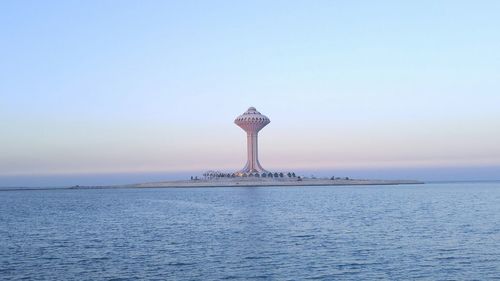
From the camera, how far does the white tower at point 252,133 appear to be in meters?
173

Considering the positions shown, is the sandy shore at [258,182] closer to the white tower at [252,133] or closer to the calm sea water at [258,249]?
the white tower at [252,133]

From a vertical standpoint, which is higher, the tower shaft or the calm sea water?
the tower shaft

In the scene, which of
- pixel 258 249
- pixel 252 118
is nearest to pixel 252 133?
pixel 252 118

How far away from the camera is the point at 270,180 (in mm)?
162500

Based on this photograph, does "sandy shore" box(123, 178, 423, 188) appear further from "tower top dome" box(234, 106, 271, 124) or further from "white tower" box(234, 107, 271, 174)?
"tower top dome" box(234, 106, 271, 124)

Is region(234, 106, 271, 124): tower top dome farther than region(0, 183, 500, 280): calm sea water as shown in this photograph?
Yes

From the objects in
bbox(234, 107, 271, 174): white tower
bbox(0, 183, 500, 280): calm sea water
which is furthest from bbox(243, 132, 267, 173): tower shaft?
bbox(0, 183, 500, 280): calm sea water

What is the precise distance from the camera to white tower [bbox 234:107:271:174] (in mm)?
172875

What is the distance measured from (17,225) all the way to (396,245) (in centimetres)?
3022

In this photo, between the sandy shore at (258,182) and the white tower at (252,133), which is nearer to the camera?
the sandy shore at (258,182)

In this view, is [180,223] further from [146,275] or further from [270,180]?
[270,180]

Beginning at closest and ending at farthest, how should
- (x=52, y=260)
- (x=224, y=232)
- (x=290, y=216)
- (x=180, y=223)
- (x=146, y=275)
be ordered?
(x=146, y=275) < (x=52, y=260) < (x=224, y=232) < (x=180, y=223) < (x=290, y=216)

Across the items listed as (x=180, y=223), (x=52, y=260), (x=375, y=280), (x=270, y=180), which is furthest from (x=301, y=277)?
(x=270, y=180)

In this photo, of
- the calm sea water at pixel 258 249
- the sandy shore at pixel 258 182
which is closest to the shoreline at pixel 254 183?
the sandy shore at pixel 258 182
